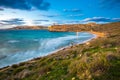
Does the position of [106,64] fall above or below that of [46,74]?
above

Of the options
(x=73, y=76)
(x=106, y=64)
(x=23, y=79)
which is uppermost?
(x=106, y=64)

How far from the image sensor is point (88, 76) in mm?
8359

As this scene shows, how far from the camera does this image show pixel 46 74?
1113 centimetres

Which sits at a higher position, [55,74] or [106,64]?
[106,64]

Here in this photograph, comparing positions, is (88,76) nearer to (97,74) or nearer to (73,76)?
(97,74)

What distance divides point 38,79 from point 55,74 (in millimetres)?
1009

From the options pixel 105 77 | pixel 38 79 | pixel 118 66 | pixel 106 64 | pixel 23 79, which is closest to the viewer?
pixel 105 77

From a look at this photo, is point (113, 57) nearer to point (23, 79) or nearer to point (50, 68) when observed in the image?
point (50, 68)

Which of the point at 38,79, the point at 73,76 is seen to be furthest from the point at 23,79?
the point at 73,76

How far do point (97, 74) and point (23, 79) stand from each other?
17.4ft

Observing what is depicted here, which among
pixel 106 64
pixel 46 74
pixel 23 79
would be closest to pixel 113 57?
pixel 106 64

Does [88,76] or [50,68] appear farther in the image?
[50,68]

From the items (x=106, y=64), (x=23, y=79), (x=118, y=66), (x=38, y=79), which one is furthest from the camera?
(x=23, y=79)

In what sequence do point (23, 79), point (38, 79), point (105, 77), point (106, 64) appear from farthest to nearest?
point (23, 79) < point (38, 79) < point (106, 64) < point (105, 77)
